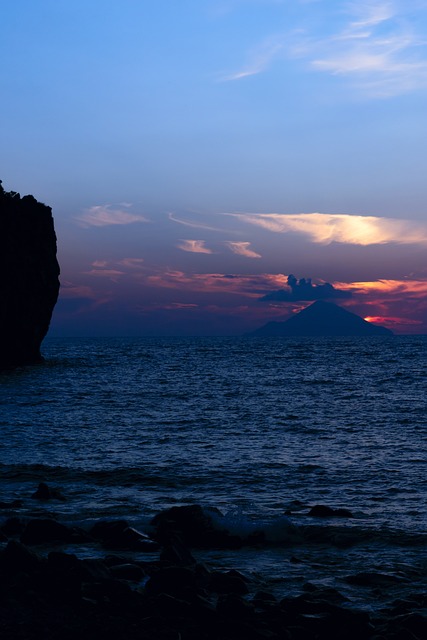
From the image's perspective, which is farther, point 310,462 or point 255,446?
point 255,446

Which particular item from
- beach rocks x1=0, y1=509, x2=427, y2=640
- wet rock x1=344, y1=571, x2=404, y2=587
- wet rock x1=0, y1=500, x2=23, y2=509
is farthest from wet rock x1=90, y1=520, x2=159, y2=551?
wet rock x1=344, y1=571, x2=404, y2=587

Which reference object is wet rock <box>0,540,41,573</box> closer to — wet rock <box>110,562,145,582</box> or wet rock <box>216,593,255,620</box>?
wet rock <box>110,562,145,582</box>

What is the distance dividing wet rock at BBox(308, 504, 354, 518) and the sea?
0.08 meters

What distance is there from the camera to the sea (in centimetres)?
1094

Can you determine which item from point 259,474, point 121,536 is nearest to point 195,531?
point 121,536

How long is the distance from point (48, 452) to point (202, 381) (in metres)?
39.4

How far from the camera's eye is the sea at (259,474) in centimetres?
Result: 1094

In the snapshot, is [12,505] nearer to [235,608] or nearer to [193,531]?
[193,531]

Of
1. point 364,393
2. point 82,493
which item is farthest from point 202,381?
point 82,493

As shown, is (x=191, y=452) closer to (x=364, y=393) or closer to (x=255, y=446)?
(x=255, y=446)

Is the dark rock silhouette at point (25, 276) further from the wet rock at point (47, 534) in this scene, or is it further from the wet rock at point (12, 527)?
the wet rock at point (47, 534)

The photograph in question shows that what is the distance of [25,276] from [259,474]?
224 feet

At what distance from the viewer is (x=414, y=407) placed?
3859cm

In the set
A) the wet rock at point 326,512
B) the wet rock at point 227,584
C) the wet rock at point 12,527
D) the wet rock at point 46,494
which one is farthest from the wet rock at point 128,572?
the wet rock at point 46,494
